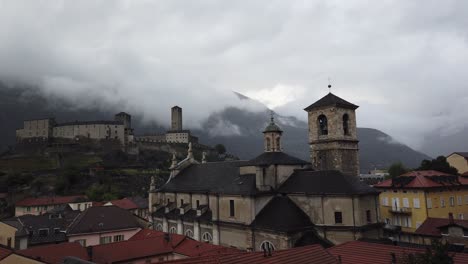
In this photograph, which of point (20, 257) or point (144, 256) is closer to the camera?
point (20, 257)

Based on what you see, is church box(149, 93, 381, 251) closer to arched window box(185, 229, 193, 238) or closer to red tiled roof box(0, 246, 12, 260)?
arched window box(185, 229, 193, 238)

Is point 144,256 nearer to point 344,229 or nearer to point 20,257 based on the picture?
point 20,257

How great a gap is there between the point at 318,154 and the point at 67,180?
94.2 m

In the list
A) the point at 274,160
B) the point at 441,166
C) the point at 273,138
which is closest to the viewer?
the point at 274,160

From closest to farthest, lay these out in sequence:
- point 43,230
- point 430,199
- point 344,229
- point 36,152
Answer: point 344,229
point 43,230
point 430,199
point 36,152

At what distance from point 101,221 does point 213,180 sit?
14.9 meters

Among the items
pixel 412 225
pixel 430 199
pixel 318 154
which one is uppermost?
pixel 318 154

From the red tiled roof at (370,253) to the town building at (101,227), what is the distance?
30.3 metres

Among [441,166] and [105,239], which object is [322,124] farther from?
[441,166]

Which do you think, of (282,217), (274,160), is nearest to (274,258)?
(282,217)

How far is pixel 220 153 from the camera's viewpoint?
18000 centimetres

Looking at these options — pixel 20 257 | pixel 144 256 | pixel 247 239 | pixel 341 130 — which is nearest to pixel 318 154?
pixel 341 130

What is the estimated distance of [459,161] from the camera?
229 feet

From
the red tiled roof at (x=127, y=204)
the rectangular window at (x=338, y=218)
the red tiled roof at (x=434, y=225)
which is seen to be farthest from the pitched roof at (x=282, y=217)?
the red tiled roof at (x=127, y=204)
